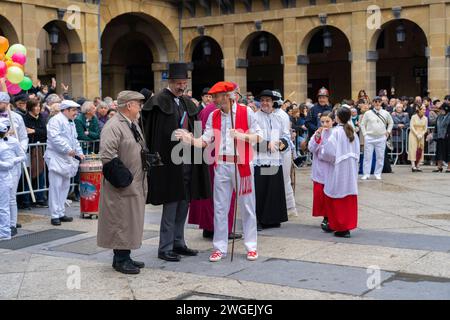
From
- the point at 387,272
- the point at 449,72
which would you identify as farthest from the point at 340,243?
the point at 449,72

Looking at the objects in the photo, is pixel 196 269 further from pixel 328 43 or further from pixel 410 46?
pixel 410 46

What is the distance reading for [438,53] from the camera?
22500mm

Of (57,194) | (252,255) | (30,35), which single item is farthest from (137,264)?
(30,35)

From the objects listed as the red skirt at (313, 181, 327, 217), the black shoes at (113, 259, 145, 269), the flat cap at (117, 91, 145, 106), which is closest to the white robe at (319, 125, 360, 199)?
the red skirt at (313, 181, 327, 217)

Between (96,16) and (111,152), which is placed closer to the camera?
(111,152)

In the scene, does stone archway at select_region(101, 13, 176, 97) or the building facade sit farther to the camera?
stone archway at select_region(101, 13, 176, 97)

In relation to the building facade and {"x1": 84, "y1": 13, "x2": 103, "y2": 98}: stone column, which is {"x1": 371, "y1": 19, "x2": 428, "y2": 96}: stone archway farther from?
{"x1": 84, "y1": 13, "x2": 103, "y2": 98}: stone column

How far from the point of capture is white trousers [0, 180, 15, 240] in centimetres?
869

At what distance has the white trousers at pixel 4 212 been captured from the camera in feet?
28.5

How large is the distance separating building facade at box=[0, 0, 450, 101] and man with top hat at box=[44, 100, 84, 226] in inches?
406

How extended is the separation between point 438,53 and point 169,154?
1751cm

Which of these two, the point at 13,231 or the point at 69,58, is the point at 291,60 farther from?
the point at 13,231

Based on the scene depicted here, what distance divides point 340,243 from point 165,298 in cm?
295

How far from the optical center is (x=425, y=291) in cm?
587
